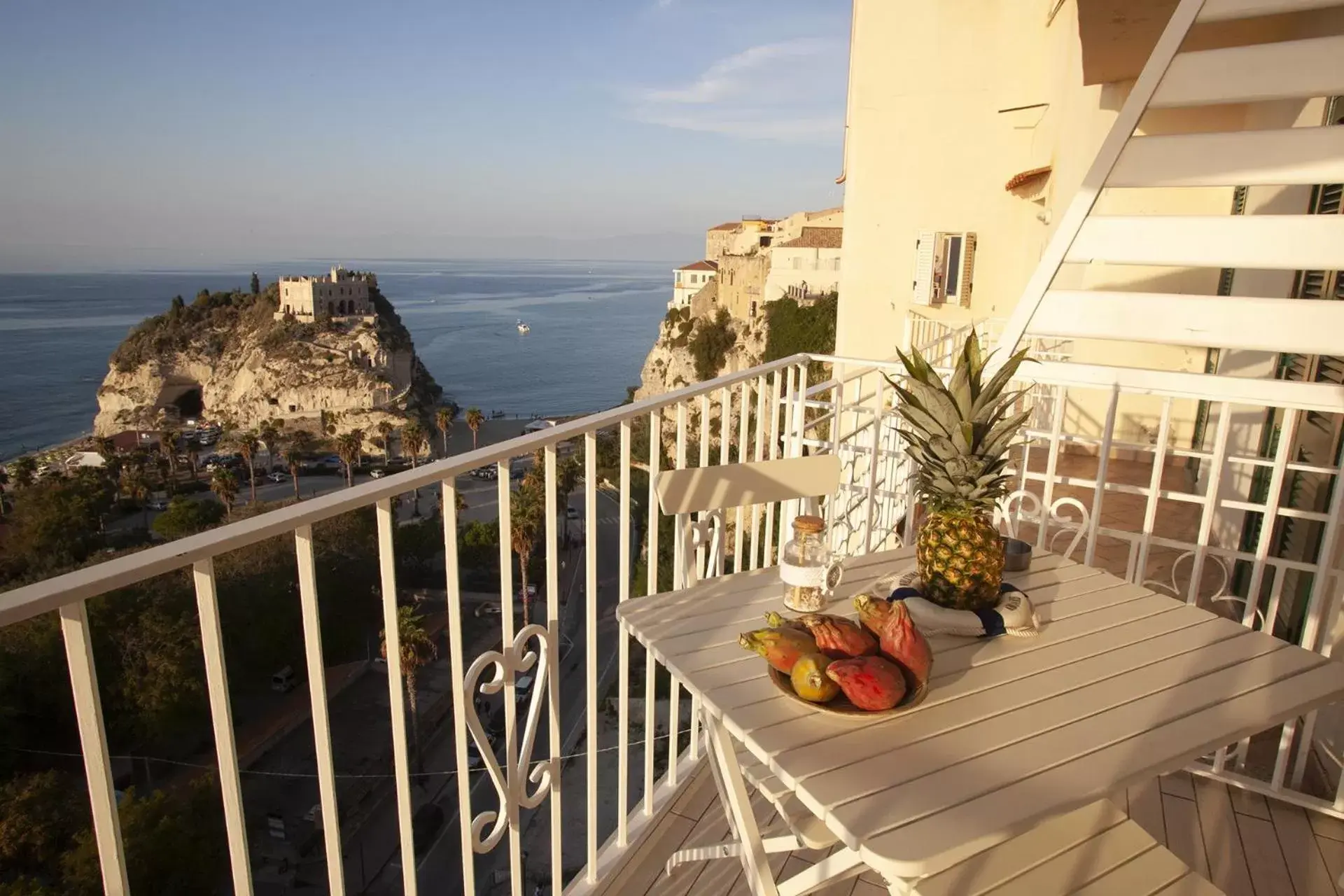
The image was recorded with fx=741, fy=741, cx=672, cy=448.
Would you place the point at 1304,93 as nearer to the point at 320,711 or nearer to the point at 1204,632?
the point at 1204,632

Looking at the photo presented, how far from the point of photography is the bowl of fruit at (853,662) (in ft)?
3.85

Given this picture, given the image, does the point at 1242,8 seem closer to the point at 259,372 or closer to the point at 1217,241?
the point at 1217,241

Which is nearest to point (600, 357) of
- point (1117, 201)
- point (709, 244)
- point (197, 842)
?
point (709, 244)

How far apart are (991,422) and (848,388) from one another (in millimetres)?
10472

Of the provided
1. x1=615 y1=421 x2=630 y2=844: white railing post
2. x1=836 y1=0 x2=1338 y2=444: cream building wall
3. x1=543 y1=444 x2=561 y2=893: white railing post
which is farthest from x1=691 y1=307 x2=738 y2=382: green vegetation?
x1=543 y1=444 x2=561 y2=893: white railing post

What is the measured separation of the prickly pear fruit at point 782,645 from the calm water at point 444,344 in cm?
6665

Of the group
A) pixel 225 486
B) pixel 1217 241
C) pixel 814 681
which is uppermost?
pixel 1217 241

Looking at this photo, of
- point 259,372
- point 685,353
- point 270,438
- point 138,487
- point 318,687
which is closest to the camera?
point 318,687

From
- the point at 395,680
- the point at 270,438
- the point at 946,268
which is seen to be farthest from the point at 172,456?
the point at 395,680

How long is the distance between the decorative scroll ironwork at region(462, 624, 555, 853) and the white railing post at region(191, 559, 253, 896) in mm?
442

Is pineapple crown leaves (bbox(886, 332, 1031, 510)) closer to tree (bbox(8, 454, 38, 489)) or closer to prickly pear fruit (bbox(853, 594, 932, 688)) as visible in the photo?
prickly pear fruit (bbox(853, 594, 932, 688))

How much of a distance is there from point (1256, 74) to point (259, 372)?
6553 cm

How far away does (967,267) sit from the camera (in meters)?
10.8

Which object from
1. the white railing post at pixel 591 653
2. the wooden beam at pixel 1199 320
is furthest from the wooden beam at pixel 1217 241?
the white railing post at pixel 591 653
